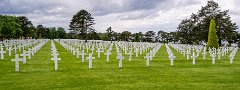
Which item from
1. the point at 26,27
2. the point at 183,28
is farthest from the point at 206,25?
the point at 26,27

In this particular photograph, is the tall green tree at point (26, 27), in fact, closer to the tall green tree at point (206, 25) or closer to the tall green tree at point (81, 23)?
the tall green tree at point (81, 23)

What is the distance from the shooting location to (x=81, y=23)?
9938 centimetres

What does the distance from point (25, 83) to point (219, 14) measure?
53542 millimetres

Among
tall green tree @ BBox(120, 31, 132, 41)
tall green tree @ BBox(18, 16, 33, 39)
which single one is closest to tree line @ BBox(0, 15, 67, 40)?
tall green tree @ BBox(18, 16, 33, 39)

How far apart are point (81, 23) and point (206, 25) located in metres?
42.4

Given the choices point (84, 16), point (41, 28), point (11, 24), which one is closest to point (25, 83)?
point (11, 24)

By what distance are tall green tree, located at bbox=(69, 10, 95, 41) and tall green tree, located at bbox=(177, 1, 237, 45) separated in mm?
34502

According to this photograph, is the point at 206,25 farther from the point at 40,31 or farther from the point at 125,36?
the point at 40,31

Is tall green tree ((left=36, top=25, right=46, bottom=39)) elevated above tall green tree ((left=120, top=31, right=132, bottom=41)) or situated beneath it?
elevated above

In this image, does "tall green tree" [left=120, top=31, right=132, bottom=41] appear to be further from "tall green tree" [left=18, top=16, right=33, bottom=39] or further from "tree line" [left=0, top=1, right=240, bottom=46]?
"tall green tree" [left=18, top=16, right=33, bottom=39]

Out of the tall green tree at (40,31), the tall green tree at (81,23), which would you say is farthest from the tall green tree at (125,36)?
the tall green tree at (40,31)

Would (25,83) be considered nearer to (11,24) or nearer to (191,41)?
(191,41)

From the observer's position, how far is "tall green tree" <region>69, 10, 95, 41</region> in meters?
98.0

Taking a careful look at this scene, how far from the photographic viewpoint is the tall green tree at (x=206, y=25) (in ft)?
204
